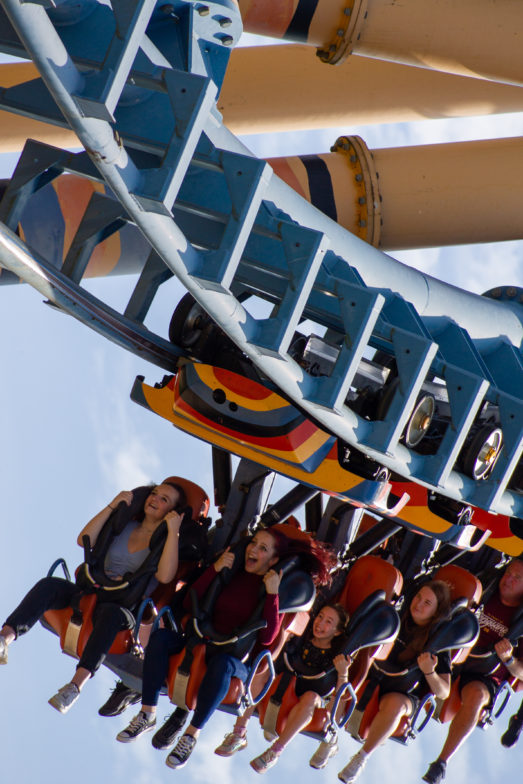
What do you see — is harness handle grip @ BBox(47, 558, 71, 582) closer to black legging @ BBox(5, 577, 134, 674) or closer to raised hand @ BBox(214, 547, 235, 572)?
black legging @ BBox(5, 577, 134, 674)

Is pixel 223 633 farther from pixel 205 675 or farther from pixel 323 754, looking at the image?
pixel 323 754

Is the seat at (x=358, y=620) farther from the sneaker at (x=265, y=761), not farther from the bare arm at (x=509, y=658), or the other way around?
the bare arm at (x=509, y=658)

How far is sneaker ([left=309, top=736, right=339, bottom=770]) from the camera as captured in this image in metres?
7.63

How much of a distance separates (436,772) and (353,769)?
0.86 metres

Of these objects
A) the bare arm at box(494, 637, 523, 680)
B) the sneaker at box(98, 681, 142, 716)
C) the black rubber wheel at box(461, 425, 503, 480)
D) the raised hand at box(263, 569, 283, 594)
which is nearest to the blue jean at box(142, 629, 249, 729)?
the raised hand at box(263, 569, 283, 594)

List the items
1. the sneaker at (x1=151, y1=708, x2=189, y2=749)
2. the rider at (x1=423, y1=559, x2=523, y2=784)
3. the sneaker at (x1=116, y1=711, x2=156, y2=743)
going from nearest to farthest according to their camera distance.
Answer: the sneaker at (x1=116, y1=711, x2=156, y2=743) < the sneaker at (x1=151, y1=708, x2=189, y2=749) < the rider at (x1=423, y1=559, x2=523, y2=784)

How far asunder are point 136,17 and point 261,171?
0.81 meters

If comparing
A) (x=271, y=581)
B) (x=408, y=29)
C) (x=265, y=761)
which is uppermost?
(x=408, y=29)

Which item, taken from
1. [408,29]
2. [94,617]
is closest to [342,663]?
[94,617]

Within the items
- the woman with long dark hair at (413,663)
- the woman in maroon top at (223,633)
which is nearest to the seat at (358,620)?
the woman with long dark hair at (413,663)

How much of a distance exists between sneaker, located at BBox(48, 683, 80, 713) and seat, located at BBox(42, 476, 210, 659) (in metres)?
0.26

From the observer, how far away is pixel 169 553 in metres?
6.45

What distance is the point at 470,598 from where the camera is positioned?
7.63 m

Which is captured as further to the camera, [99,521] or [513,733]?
[513,733]
